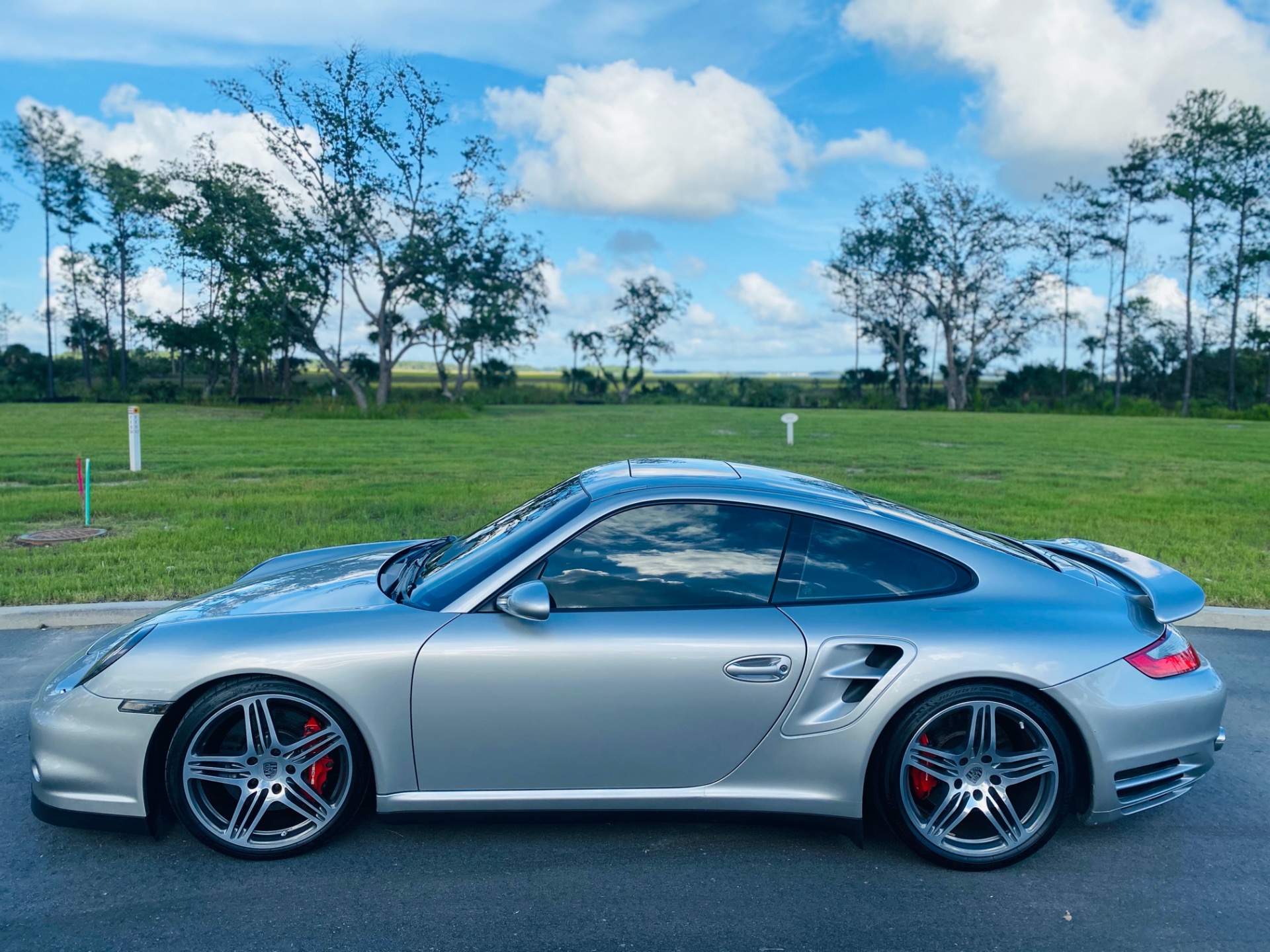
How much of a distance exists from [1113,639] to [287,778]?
298 centimetres

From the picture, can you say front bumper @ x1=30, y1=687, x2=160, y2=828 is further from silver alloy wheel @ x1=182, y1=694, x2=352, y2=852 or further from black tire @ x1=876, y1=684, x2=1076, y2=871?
black tire @ x1=876, y1=684, x2=1076, y2=871

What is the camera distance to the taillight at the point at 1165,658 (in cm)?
337

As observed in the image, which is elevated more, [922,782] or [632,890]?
[922,782]

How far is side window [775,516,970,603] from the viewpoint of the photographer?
133 inches

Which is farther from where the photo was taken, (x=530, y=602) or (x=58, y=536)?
(x=58, y=536)

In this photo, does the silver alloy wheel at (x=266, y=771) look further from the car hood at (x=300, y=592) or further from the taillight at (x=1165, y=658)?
the taillight at (x=1165, y=658)

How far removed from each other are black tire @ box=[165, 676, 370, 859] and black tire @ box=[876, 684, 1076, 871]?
1.89 m

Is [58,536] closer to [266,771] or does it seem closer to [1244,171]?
[266,771]

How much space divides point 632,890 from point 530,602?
1027mm

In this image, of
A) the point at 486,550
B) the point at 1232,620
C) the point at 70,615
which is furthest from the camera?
the point at 1232,620

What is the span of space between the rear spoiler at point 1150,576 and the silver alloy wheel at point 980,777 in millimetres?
744

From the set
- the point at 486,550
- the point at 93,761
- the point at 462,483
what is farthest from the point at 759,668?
the point at 462,483

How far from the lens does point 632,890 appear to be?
124 inches

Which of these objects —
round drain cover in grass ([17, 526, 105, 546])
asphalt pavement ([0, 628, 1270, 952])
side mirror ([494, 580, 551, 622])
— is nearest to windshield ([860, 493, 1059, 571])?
asphalt pavement ([0, 628, 1270, 952])
